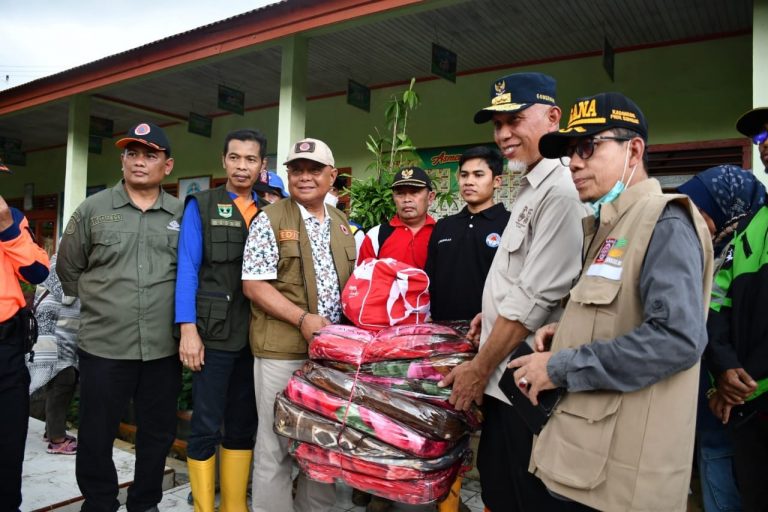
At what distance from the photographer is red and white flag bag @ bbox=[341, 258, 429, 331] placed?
2.49 m

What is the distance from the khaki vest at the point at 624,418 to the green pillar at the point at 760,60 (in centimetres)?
335

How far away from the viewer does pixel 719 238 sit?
266 cm

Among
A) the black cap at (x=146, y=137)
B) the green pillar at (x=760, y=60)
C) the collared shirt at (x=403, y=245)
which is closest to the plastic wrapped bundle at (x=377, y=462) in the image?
the collared shirt at (x=403, y=245)

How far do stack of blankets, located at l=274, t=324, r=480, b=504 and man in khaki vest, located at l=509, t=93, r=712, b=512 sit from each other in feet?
1.77

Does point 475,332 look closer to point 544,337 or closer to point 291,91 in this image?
point 544,337

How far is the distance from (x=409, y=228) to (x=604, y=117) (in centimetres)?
211

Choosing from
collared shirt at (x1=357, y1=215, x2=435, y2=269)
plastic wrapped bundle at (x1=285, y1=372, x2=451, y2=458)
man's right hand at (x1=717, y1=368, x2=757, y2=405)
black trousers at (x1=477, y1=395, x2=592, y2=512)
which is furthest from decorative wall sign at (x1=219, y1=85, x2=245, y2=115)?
man's right hand at (x1=717, y1=368, x2=757, y2=405)

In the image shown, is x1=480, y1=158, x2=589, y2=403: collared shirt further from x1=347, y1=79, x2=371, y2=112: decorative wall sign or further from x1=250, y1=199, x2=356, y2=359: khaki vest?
x1=347, y1=79, x2=371, y2=112: decorative wall sign

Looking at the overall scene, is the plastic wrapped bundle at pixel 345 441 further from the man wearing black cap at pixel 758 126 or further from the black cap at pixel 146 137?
the man wearing black cap at pixel 758 126

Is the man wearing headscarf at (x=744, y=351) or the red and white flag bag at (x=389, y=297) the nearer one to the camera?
the man wearing headscarf at (x=744, y=351)

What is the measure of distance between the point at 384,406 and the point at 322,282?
0.89 m

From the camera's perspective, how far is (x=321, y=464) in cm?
222

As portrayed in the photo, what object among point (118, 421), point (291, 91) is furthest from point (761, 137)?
point (291, 91)

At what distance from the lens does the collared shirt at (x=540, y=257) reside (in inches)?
73.9
